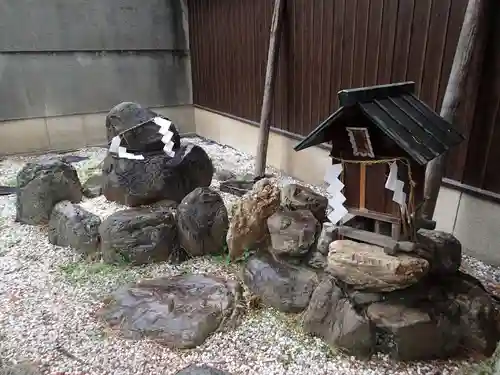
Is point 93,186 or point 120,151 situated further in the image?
point 93,186

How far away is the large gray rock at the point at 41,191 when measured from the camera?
14.7ft

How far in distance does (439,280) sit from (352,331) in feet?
2.28

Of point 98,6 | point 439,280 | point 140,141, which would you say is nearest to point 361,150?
point 439,280

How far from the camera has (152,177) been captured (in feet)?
14.6

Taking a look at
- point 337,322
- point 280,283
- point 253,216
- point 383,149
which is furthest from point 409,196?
point 253,216

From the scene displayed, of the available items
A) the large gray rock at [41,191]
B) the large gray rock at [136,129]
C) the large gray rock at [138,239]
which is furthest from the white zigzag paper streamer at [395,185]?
the large gray rock at [41,191]

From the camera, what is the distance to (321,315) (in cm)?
259

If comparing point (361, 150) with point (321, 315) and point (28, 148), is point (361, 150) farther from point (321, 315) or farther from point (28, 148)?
point (28, 148)

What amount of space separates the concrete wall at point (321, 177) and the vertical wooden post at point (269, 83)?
1.19 feet

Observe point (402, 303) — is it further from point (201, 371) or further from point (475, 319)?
point (201, 371)

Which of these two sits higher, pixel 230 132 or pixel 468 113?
pixel 468 113

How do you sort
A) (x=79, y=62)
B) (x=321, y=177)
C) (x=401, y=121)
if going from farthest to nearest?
(x=79, y=62) < (x=321, y=177) < (x=401, y=121)

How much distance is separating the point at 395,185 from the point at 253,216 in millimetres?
1381

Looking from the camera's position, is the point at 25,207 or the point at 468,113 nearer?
the point at 468,113
